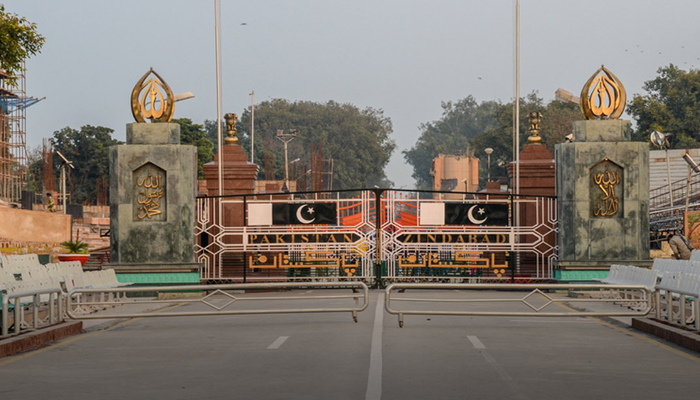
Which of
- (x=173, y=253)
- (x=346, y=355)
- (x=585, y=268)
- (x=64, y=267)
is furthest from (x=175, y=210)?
(x=346, y=355)

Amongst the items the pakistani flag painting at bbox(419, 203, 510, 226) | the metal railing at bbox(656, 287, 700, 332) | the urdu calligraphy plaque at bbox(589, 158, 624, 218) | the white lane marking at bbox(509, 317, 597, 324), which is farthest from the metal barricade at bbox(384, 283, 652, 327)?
the urdu calligraphy plaque at bbox(589, 158, 624, 218)

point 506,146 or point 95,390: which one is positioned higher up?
point 506,146

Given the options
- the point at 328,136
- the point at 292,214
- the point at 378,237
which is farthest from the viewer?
the point at 328,136

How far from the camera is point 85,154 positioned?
99.4 m

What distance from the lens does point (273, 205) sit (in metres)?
26.6

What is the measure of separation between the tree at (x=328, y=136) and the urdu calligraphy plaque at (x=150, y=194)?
120 meters

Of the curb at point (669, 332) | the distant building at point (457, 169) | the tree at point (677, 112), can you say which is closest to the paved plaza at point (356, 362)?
the curb at point (669, 332)

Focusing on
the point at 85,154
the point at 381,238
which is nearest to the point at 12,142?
the point at 85,154

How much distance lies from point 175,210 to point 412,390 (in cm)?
1674

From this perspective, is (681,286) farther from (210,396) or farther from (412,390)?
(210,396)

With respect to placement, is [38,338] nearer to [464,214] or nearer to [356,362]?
[356,362]

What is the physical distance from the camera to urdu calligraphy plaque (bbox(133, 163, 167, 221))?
2559 centimetres

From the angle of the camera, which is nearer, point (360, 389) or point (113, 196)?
point (360, 389)

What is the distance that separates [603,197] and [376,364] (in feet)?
50.6
